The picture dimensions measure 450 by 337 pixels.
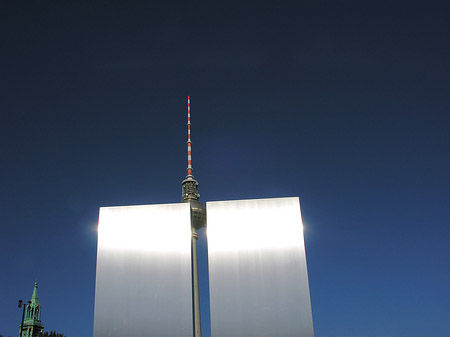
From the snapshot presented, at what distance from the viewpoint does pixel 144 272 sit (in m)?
23.8

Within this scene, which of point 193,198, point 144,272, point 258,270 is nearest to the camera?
point 258,270

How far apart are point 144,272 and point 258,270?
576 centimetres

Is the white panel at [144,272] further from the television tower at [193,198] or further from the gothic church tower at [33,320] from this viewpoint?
the gothic church tower at [33,320]

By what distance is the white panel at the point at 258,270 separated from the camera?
22469 mm

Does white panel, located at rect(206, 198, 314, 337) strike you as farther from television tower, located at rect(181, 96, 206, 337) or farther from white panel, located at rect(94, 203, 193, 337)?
television tower, located at rect(181, 96, 206, 337)

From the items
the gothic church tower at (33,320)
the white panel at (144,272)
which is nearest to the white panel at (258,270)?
the white panel at (144,272)

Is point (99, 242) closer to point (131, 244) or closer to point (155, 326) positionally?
point (131, 244)

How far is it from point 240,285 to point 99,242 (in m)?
7.67

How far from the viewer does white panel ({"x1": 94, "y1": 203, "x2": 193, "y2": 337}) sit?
22.9 metres

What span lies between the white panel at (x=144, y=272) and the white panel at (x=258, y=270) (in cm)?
148

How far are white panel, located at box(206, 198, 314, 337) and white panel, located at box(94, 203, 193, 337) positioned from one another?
4.87 ft

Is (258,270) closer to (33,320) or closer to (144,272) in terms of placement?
(144,272)

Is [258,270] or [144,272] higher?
[144,272]

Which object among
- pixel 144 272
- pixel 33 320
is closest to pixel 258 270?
pixel 144 272
